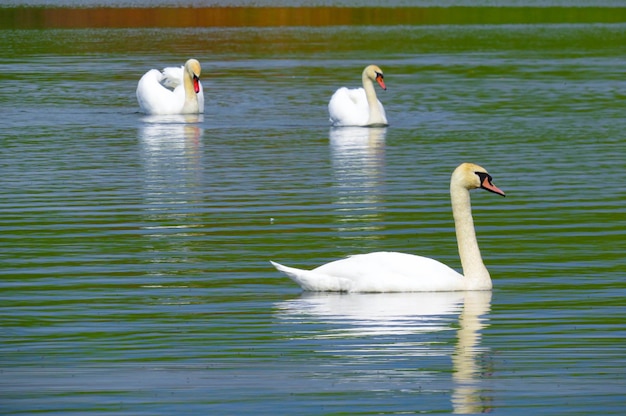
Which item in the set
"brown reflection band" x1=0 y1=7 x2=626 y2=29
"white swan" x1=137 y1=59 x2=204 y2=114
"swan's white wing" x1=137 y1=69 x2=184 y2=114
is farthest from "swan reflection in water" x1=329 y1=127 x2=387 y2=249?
"brown reflection band" x1=0 y1=7 x2=626 y2=29

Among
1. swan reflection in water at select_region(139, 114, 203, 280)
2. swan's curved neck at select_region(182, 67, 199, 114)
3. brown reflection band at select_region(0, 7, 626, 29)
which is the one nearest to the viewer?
swan reflection in water at select_region(139, 114, 203, 280)

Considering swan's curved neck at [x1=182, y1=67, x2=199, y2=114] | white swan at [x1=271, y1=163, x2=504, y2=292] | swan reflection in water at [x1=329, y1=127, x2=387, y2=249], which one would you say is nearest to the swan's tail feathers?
white swan at [x1=271, y1=163, x2=504, y2=292]

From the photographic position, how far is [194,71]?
2948cm

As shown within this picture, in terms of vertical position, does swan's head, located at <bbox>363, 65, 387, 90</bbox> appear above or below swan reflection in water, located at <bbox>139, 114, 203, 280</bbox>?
above

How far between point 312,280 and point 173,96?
17837 mm

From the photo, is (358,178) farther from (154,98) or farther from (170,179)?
(154,98)

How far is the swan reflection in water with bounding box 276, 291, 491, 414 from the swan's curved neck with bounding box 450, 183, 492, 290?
0.29ft

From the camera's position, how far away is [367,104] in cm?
2709

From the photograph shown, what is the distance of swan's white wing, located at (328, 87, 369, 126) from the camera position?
26.6 meters

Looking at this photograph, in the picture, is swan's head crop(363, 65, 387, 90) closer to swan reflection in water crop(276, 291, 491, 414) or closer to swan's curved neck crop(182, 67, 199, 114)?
swan's curved neck crop(182, 67, 199, 114)

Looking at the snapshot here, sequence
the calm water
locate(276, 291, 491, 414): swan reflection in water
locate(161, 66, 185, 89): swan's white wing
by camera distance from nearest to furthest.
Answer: the calm water → locate(276, 291, 491, 414): swan reflection in water → locate(161, 66, 185, 89): swan's white wing

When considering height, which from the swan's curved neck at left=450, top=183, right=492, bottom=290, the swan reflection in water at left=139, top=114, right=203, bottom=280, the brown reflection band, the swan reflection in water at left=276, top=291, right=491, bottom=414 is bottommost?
the swan reflection in water at left=139, top=114, right=203, bottom=280

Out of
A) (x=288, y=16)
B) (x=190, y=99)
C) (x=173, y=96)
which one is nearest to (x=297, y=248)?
(x=190, y=99)

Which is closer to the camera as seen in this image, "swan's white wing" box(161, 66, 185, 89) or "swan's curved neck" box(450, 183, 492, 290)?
"swan's curved neck" box(450, 183, 492, 290)
